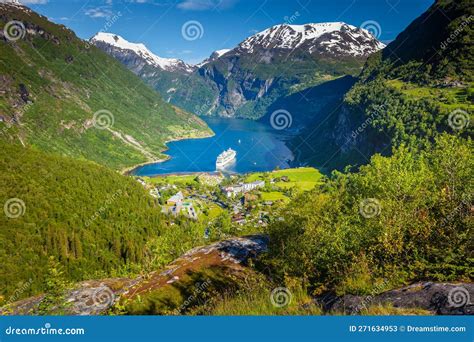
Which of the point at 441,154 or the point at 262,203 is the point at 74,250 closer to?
the point at 262,203

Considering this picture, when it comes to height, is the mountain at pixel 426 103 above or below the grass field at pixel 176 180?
above

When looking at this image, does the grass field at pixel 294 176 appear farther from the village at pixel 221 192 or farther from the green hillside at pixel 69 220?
the green hillside at pixel 69 220

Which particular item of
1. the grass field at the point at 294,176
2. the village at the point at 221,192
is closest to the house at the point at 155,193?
the village at the point at 221,192


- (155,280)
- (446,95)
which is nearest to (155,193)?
(446,95)

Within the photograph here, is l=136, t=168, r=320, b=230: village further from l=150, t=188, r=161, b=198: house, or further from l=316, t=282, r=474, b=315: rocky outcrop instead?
l=316, t=282, r=474, b=315: rocky outcrop

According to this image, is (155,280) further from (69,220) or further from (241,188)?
(241,188)

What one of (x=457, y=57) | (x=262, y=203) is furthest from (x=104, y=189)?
(x=457, y=57)
